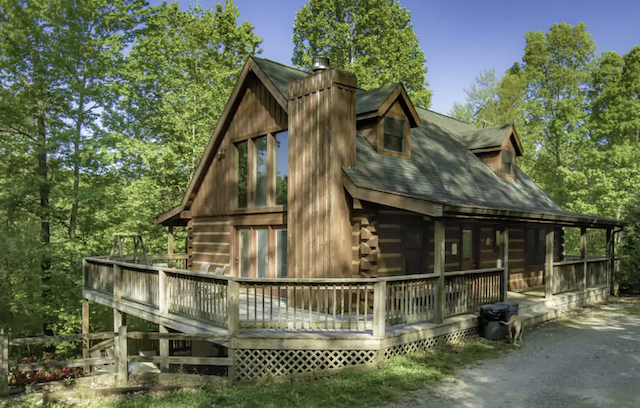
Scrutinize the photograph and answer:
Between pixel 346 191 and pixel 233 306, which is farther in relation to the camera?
pixel 346 191

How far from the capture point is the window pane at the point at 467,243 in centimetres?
1534

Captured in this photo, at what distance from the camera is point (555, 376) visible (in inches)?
325

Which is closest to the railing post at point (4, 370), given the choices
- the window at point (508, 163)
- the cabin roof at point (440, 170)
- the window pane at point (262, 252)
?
the window pane at point (262, 252)

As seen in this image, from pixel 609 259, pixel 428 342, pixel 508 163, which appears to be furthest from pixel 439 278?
pixel 609 259

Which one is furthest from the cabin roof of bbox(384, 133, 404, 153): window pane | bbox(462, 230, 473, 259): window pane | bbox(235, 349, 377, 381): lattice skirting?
bbox(235, 349, 377, 381): lattice skirting

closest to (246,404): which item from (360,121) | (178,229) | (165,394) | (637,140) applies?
(165,394)

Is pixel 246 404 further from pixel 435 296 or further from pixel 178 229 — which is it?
pixel 178 229

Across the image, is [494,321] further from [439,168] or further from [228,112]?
[228,112]

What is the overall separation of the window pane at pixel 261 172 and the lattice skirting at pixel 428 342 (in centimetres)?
674

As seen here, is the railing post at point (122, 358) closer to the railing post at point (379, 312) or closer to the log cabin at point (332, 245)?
the log cabin at point (332, 245)

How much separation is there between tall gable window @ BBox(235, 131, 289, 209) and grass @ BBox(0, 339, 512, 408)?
20.9ft

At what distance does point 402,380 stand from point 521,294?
31.9 feet

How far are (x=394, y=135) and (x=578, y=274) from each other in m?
8.48

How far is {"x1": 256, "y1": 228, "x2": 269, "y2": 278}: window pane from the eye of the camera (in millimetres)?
14250
